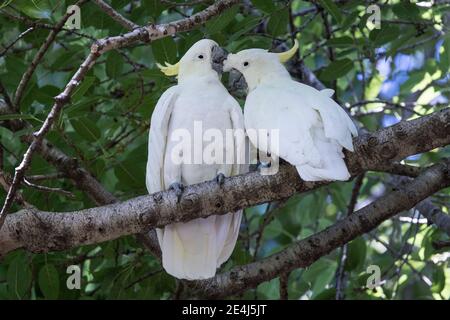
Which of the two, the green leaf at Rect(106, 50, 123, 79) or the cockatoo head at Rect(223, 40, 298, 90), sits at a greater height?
the green leaf at Rect(106, 50, 123, 79)

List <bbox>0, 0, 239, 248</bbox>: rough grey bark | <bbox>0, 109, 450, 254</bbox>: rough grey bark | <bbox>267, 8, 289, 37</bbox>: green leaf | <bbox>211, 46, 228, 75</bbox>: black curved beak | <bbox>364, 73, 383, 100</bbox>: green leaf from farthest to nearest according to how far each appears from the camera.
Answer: <bbox>364, 73, 383, 100</bbox>: green leaf, <bbox>267, 8, 289, 37</bbox>: green leaf, <bbox>211, 46, 228, 75</bbox>: black curved beak, <bbox>0, 109, 450, 254</bbox>: rough grey bark, <bbox>0, 0, 239, 248</bbox>: rough grey bark

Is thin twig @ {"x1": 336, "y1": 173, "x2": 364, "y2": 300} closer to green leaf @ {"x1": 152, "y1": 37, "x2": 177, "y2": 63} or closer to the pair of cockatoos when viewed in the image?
the pair of cockatoos

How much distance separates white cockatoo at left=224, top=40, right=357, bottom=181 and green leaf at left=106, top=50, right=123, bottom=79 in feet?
2.59

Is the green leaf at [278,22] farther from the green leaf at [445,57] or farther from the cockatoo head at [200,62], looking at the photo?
the green leaf at [445,57]

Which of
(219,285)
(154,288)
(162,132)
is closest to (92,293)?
(154,288)

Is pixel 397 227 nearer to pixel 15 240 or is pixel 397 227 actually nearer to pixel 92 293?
pixel 92 293

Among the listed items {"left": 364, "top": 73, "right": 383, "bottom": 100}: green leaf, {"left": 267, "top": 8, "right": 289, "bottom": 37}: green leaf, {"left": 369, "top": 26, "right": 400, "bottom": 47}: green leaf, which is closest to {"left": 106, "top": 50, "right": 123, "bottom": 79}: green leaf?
{"left": 267, "top": 8, "right": 289, "bottom": 37}: green leaf

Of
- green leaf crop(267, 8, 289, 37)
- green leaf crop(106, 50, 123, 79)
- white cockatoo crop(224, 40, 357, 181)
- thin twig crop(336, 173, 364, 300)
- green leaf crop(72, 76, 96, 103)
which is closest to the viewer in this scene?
white cockatoo crop(224, 40, 357, 181)

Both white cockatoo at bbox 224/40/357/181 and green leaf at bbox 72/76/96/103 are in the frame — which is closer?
white cockatoo at bbox 224/40/357/181

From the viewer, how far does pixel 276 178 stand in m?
3.01

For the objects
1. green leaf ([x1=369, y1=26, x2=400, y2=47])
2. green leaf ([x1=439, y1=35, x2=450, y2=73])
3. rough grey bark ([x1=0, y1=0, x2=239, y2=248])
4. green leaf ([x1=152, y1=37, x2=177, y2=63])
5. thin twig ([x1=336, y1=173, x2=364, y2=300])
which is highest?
rough grey bark ([x1=0, y1=0, x2=239, y2=248])

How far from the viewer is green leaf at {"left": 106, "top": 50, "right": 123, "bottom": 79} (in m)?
3.97
